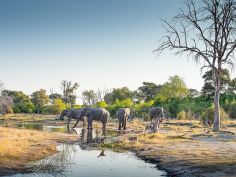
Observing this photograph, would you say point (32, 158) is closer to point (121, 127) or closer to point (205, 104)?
point (121, 127)

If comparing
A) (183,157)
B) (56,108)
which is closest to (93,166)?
(183,157)

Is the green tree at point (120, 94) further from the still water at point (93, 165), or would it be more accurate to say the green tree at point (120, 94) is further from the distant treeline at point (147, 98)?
the still water at point (93, 165)

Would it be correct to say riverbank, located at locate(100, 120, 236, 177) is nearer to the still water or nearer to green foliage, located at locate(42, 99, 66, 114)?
the still water

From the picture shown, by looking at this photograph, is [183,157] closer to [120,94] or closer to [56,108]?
[56,108]

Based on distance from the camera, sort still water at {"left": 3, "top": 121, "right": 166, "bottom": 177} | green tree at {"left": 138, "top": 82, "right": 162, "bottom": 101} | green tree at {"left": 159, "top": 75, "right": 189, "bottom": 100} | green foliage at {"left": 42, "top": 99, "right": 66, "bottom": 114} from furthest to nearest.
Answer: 1. green tree at {"left": 138, "top": 82, "right": 162, "bottom": 101}
2. green tree at {"left": 159, "top": 75, "right": 189, "bottom": 100}
3. green foliage at {"left": 42, "top": 99, "right": 66, "bottom": 114}
4. still water at {"left": 3, "top": 121, "right": 166, "bottom": 177}

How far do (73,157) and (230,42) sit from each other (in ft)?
64.0

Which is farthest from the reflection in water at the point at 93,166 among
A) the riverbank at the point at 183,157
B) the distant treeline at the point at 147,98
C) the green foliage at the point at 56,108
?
the green foliage at the point at 56,108

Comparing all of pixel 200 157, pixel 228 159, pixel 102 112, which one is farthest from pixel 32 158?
pixel 102 112

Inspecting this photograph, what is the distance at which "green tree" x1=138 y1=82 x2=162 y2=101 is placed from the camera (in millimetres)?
129675

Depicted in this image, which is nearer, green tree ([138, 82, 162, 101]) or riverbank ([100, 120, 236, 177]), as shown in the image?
riverbank ([100, 120, 236, 177])

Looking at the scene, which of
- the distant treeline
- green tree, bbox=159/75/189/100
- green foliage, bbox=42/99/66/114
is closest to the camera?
the distant treeline

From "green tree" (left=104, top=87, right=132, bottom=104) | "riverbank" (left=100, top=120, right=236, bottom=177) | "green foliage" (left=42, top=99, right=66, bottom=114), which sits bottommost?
"riverbank" (left=100, top=120, right=236, bottom=177)

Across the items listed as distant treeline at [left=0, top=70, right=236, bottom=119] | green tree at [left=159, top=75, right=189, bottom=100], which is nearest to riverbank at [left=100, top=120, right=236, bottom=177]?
distant treeline at [left=0, top=70, right=236, bottom=119]

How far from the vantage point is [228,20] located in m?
31.9
